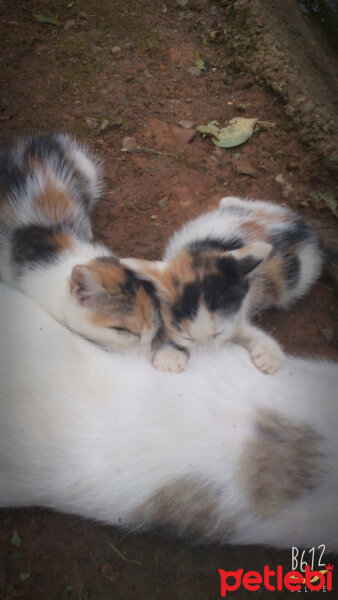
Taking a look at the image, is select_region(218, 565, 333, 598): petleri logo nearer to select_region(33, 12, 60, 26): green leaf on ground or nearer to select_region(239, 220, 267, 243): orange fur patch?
select_region(239, 220, 267, 243): orange fur patch

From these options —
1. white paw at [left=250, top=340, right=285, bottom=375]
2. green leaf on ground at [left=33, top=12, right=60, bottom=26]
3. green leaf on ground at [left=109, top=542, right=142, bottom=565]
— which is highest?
white paw at [left=250, top=340, right=285, bottom=375]

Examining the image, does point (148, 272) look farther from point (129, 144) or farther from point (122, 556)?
point (129, 144)

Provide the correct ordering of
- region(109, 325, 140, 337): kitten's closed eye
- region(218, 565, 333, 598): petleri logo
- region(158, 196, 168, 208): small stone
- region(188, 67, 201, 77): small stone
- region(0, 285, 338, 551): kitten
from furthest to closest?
region(188, 67, 201, 77): small stone, region(158, 196, 168, 208): small stone, region(109, 325, 140, 337): kitten's closed eye, region(218, 565, 333, 598): petleri logo, region(0, 285, 338, 551): kitten

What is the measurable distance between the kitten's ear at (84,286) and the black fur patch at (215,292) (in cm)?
40

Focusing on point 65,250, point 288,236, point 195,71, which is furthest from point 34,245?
point 195,71

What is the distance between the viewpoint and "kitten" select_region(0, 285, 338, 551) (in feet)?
5.50

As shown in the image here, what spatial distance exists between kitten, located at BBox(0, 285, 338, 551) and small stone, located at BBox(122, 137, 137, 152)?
194 centimetres

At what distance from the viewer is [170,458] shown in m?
1.67

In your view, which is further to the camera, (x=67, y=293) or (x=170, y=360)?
(x=67, y=293)

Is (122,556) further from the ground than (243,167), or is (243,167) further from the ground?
(243,167)

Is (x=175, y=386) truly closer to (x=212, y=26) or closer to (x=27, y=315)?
(x=27, y=315)

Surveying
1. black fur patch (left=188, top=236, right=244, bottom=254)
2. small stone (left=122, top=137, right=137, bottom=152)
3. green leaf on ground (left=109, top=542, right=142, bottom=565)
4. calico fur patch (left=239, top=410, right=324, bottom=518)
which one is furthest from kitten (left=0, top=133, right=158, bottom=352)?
green leaf on ground (left=109, top=542, right=142, bottom=565)

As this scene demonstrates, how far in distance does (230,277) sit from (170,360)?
496mm

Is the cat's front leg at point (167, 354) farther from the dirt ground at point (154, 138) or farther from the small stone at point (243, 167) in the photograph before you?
the small stone at point (243, 167)
